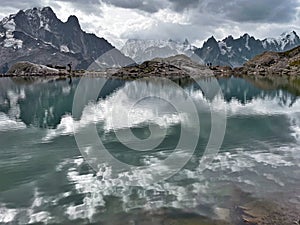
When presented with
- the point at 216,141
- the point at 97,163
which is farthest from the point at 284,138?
the point at 97,163

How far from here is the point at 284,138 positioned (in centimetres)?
5681

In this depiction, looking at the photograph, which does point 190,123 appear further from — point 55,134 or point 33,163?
point 33,163

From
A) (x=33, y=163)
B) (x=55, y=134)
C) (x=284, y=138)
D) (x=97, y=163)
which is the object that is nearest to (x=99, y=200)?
(x=97, y=163)

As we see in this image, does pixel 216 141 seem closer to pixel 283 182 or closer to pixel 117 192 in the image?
pixel 283 182

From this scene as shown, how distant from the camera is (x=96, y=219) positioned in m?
29.2

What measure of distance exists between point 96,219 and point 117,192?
229 inches

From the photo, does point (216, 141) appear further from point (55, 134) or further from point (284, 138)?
point (55, 134)

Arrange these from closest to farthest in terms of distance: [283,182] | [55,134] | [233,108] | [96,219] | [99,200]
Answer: [96,219]
[99,200]
[283,182]
[55,134]
[233,108]

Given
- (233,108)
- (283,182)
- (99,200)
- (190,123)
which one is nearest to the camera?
(99,200)

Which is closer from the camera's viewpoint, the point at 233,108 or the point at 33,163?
the point at 33,163

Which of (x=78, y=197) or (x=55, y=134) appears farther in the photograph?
(x=55, y=134)

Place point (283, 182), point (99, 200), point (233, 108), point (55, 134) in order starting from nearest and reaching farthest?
point (99, 200) → point (283, 182) → point (55, 134) → point (233, 108)

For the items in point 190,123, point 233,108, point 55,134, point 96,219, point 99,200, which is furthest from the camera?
point 233,108

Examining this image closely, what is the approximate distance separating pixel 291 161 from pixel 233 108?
49.5m
